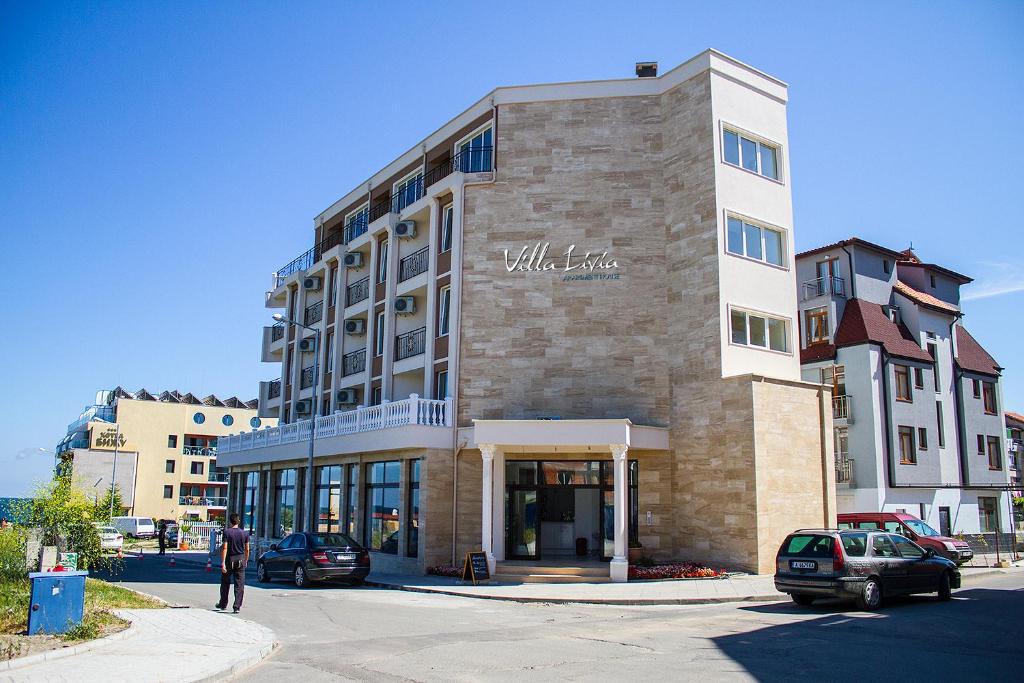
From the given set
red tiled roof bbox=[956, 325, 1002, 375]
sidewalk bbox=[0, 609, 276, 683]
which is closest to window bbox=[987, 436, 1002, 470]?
red tiled roof bbox=[956, 325, 1002, 375]

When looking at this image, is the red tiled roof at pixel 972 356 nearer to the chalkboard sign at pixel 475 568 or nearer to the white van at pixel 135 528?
the chalkboard sign at pixel 475 568

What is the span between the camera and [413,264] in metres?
31.9

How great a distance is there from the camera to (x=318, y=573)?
22.3 meters

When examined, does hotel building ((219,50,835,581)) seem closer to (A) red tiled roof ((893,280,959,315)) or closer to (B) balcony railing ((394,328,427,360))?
(B) balcony railing ((394,328,427,360))

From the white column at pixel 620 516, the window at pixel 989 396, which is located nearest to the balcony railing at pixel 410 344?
the white column at pixel 620 516

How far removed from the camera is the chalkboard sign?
2178 centimetres

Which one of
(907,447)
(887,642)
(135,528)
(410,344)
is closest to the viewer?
(887,642)

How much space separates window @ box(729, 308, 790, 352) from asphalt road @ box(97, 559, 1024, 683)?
921 centimetres

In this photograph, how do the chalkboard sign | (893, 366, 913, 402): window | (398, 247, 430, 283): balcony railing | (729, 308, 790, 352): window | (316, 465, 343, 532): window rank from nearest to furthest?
the chalkboard sign < (729, 308, 790, 352): window < (398, 247, 430, 283): balcony railing < (316, 465, 343, 532): window < (893, 366, 913, 402): window

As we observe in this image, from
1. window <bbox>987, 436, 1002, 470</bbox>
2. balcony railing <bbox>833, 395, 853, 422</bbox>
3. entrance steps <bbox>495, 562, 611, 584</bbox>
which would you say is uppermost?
balcony railing <bbox>833, 395, 853, 422</bbox>

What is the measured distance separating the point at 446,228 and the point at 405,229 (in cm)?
256

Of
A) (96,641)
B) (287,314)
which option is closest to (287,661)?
(96,641)

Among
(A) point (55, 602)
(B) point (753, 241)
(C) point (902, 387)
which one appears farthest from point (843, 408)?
(A) point (55, 602)

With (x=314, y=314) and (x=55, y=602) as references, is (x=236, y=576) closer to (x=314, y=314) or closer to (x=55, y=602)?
(x=55, y=602)
